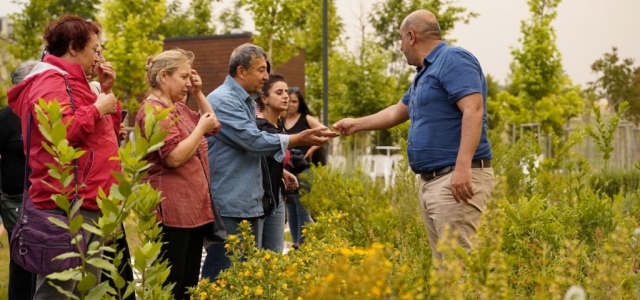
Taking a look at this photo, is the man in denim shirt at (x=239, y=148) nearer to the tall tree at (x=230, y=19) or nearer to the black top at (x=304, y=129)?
the black top at (x=304, y=129)

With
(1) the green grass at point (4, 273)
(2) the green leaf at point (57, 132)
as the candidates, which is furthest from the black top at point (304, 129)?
(2) the green leaf at point (57, 132)

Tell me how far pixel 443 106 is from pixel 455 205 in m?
0.57

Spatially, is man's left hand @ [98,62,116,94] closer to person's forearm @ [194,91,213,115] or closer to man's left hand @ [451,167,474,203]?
person's forearm @ [194,91,213,115]

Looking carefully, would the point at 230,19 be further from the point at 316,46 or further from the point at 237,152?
the point at 237,152

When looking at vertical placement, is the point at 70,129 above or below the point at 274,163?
above

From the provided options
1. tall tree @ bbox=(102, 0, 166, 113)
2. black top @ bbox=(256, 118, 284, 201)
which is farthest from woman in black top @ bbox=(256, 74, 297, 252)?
tall tree @ bbox=(102, 0, 166, 113)

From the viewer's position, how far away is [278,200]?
600 centimetres

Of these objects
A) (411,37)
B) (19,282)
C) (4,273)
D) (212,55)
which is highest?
(212,55)

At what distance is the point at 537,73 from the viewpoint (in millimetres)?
26188

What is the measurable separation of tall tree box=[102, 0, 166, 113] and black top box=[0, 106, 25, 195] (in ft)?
60.8

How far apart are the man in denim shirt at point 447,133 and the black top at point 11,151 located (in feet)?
8.27

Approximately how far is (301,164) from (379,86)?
23916 millimetres

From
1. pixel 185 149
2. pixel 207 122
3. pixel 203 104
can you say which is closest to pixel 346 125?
pixel 203 104

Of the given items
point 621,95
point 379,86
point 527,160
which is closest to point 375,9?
point 379,86
